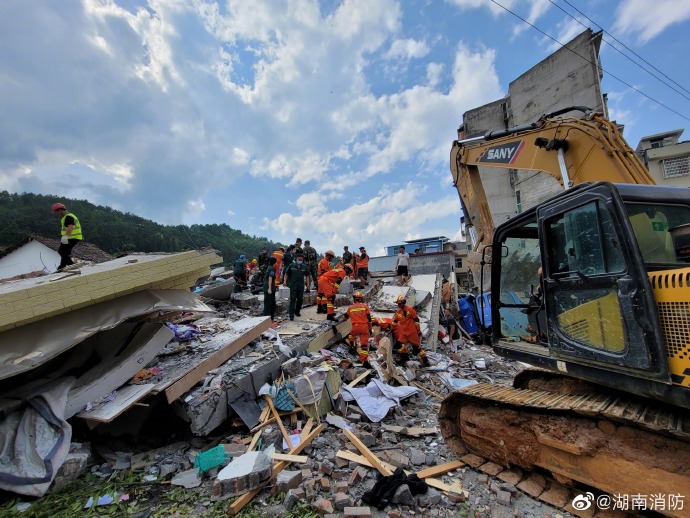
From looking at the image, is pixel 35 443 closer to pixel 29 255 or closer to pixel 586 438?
pixel 586 438

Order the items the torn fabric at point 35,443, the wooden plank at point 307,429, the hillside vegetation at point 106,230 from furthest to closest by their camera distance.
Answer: the hillside vegetation at point 106,230
the wooden plank at point 307,429
the torn fabric at point 35,443

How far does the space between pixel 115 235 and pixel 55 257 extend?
876 inches

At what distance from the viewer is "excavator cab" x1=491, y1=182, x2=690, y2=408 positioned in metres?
2.18

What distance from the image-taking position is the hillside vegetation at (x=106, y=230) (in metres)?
35.5

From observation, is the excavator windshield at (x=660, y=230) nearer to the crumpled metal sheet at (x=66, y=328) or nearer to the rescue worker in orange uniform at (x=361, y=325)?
the rescue worker in orange uniform at (x=361, y=325)

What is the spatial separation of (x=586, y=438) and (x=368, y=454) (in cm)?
193

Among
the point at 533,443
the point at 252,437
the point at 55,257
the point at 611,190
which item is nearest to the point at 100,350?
the point at 252,437

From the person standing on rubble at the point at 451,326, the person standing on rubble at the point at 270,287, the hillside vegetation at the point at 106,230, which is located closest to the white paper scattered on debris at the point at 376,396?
the person standing on rubble at the point at 270,287

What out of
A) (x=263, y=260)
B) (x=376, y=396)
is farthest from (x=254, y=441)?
(x=263, y=260)

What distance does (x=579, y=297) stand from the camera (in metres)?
2.74

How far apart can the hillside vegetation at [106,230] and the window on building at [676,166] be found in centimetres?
3204

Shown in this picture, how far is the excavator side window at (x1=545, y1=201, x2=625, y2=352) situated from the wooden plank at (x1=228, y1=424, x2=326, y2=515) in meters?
2.86

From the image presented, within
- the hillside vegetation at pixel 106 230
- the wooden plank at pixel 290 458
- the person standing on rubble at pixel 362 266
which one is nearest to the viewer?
the wooden plank at pixel 290 458

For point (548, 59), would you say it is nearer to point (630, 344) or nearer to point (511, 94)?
point (511, 94)
